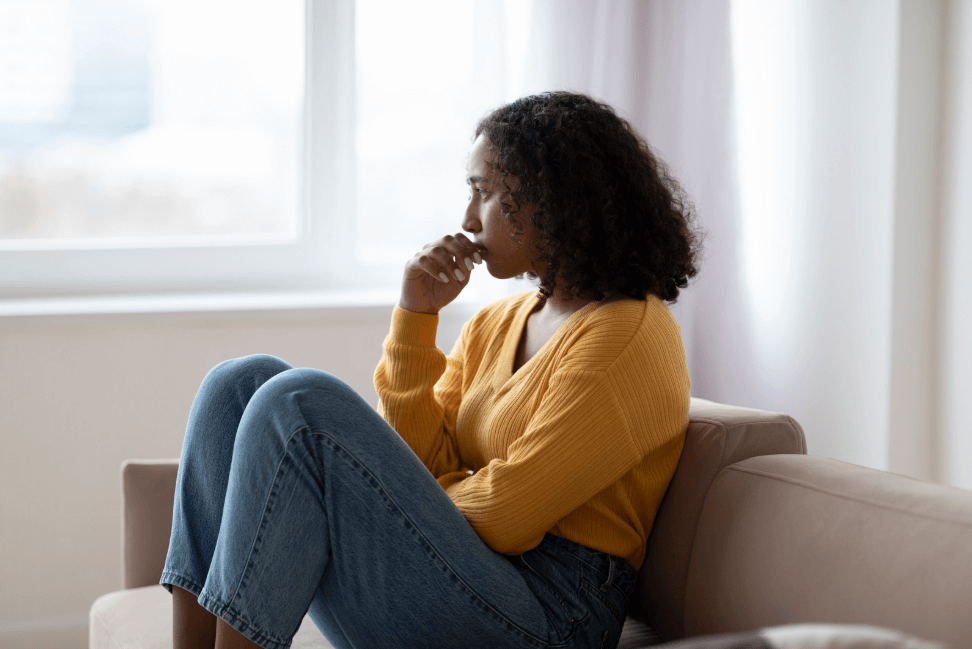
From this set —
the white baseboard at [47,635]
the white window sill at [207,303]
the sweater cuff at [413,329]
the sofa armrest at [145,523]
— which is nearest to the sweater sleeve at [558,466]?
the sweater cuff at [413,329]

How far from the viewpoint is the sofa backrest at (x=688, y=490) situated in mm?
1202

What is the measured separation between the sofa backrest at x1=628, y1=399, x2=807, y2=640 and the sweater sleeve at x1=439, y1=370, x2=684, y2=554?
13 centimetres

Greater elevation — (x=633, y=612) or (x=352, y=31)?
(x=352, y=31)

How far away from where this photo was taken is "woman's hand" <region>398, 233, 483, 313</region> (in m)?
1.42

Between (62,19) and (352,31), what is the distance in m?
0.70

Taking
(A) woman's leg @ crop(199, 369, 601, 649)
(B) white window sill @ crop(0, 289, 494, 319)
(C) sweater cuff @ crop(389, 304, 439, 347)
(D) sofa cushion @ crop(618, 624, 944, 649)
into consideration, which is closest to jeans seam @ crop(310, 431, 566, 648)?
(A) woman's leg @ crop(199, 369, 601, 649)

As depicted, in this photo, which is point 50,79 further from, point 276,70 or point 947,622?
point 947,622

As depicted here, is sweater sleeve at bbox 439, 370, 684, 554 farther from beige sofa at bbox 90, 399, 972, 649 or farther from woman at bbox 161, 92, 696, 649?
beige sofa at bbox 90, 399, 972, 649

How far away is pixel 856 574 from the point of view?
0.93m

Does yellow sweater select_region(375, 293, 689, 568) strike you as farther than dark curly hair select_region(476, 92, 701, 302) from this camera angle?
No

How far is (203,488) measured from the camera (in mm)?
1219

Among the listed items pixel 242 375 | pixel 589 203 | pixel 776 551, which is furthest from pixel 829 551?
pixel 242 375

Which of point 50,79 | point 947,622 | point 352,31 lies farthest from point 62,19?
point 947,622

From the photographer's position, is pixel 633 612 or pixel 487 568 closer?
pixel 487 568
